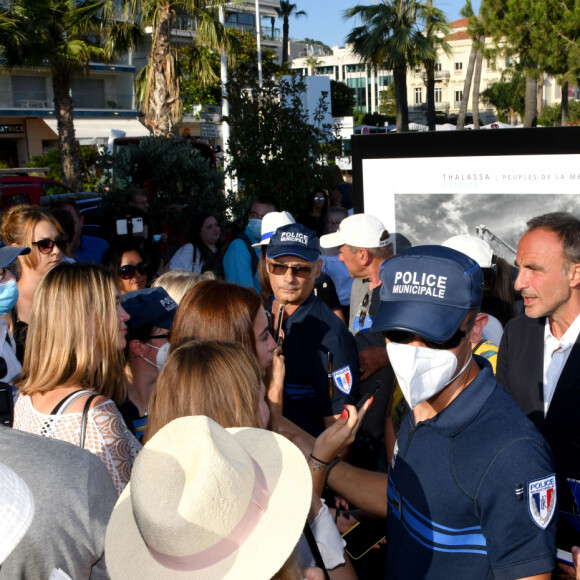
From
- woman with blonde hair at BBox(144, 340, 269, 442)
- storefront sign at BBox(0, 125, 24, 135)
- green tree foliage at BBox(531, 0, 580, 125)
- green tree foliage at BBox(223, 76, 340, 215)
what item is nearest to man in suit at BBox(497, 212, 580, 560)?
woman with blonde hair at BBox(144, 340, 269, 442)

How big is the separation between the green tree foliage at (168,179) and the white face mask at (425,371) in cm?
755

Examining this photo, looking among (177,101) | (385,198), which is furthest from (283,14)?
(385,198)

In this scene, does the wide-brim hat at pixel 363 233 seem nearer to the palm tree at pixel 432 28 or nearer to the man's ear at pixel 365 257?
the man's ear at pixel 365 257

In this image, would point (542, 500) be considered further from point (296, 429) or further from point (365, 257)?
point (365, 257)

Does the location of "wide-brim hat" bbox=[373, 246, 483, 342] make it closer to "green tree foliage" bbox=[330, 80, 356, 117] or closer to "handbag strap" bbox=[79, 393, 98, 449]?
"handbag strap" bbox=[79, 393, 98, 449]

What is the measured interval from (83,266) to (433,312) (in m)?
1.69

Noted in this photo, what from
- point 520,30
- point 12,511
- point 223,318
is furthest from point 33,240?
point 520,30

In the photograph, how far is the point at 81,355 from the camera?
267 cm

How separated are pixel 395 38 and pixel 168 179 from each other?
27316 millimetres

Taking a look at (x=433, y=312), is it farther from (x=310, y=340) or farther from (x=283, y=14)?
(x=283, y=14)

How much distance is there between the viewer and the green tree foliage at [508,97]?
64812 millimetres

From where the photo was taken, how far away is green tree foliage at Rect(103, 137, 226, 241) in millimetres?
9250

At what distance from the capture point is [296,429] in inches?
111

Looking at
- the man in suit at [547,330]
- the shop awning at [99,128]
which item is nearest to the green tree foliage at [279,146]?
the man in suit at [547,330]
